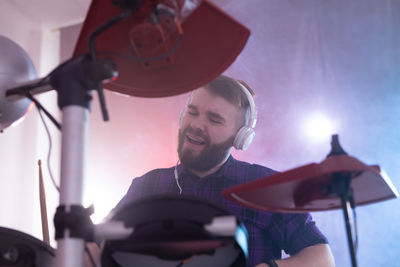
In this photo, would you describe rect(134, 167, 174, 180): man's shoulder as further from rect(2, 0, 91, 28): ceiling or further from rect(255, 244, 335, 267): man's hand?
rect(2, 0, 91, 28): ceiling

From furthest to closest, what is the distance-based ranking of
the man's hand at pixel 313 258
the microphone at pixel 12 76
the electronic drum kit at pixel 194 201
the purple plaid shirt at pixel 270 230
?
the purple plaid shirt at pixel 270 230
the man's hand at pixel 313 258
the microphone at pixel 12 76
the electronic drum kit at pixel 194 201

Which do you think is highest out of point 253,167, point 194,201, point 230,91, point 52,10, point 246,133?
point 52,10

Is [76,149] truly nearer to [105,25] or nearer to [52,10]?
[105,25]

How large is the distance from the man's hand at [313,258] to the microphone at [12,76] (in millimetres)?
804

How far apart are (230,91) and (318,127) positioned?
40cm

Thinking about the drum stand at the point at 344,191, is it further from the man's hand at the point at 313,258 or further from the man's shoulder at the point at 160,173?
the man's shoulder at the point at 160,173

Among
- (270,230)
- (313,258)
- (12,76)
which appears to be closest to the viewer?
(12,76)

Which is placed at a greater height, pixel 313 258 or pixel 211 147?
pixel 211 147

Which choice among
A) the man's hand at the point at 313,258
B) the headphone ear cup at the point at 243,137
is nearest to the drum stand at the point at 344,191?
the man's hand at the point at 313,258

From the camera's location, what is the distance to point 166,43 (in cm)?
70

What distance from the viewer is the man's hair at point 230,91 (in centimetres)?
168

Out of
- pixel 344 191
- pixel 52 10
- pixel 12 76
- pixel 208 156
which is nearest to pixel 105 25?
pixel 12 76

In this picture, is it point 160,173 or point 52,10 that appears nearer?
point 160,173

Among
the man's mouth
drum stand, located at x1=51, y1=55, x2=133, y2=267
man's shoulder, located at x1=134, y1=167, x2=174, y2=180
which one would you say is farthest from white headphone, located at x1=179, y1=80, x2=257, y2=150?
drum stand, located at x1=51, y1=55, x2=133, y2=267
